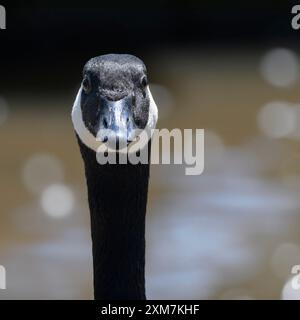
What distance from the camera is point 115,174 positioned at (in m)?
3.32

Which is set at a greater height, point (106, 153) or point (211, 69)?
point (211, 69)

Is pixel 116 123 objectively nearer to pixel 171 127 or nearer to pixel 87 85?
pixel 87 85

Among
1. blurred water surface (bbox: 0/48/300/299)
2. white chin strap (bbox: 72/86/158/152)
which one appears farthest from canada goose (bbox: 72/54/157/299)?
blurred water surface (bbox: 0/48/300/299)

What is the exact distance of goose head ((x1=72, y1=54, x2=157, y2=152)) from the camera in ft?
10.2

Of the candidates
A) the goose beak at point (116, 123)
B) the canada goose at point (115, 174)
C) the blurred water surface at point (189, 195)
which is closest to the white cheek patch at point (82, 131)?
the canada goose at point (115, 174)

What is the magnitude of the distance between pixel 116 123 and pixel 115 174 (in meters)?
0.30

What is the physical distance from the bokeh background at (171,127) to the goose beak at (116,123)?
1.93 metres

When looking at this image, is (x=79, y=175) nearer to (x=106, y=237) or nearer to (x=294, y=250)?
(x=294, y=250)

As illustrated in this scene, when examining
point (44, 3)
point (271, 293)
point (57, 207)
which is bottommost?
point (271, 293)

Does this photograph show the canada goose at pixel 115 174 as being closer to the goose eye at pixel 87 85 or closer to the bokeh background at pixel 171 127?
the goose eye at pixel 87 85

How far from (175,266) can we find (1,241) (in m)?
1.15

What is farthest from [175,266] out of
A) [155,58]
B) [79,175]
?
[155,58]

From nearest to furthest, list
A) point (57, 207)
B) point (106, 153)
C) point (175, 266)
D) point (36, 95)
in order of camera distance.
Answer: point (106, 153), point (175, 266), point (57, 207), point (36, 95)

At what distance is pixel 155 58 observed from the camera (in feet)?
32.1
